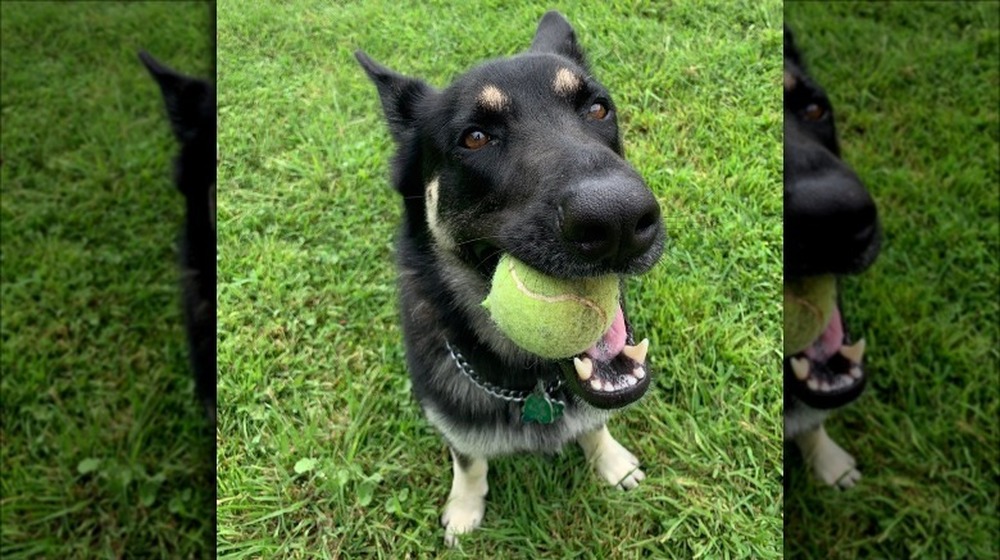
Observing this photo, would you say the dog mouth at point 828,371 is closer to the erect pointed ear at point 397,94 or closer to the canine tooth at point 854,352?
the canine tooth at point 854,352

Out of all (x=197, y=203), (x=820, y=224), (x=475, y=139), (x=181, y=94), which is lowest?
(x=197, y=203)

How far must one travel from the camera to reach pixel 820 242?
2465 mm

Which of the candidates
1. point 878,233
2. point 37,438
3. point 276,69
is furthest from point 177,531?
point 878,233

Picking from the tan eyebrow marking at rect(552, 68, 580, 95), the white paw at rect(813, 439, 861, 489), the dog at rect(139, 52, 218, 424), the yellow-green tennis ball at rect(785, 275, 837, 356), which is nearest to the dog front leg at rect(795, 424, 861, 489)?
the white paw at rect(813, 439, 861, 489)

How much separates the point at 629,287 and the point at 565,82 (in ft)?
1.57

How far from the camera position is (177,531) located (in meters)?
3.77

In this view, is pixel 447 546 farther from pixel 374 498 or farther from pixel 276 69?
pixel 276 69

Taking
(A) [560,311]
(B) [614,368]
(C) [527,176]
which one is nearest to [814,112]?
(C) [527,176]

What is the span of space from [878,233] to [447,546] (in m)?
1.92

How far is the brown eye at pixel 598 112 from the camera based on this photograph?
1799mm

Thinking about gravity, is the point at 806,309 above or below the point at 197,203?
above

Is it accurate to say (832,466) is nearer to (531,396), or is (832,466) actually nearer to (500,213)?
(531,396)

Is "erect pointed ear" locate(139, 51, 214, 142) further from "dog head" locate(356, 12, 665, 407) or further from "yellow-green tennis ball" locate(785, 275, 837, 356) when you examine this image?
"yellow-green tennis ball" locate(785, 275, 837, 356)

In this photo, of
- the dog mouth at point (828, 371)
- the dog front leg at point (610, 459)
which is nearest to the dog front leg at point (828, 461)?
the dog mouth at point (828, 371)
